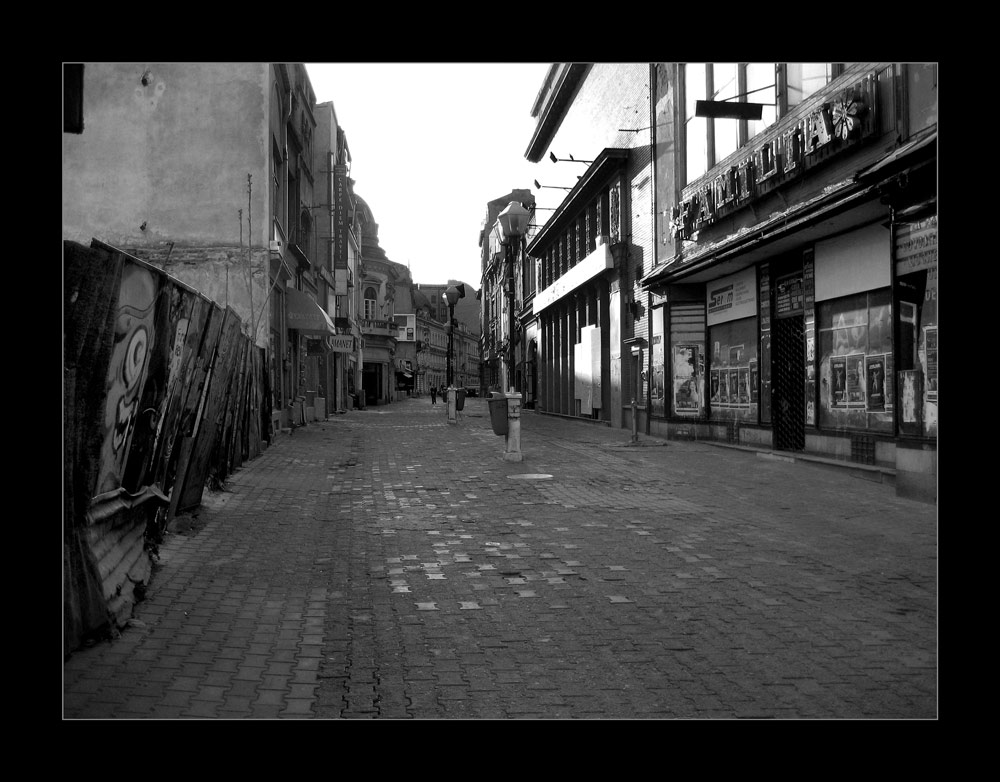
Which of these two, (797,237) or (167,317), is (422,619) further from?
(797,237)

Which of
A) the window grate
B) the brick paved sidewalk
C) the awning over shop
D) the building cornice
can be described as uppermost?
the building cornice

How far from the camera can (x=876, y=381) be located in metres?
12.6

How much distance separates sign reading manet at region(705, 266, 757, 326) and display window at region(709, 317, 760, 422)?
0.16 meters

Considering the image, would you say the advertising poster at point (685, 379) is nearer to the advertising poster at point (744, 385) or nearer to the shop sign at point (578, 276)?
the advertising poster at point (744, 385)

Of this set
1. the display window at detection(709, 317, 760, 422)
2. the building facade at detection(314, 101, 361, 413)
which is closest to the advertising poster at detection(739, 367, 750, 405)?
the display window at detection(709, 317, 760, 422)

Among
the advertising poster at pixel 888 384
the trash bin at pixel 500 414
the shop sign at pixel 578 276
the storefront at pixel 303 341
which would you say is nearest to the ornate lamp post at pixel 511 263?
the trash bin at pixel 500 414

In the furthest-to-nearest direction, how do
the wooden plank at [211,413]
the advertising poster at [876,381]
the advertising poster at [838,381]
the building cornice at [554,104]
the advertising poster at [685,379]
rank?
1. the building cornice at [554,104]
2. the advertising poster at [685,379]
3. the advertising poster at [838,381]
4. the advertising poster at [876,381]
5. the wooden plank at [211,413]

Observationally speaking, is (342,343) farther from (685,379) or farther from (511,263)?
(685,379)

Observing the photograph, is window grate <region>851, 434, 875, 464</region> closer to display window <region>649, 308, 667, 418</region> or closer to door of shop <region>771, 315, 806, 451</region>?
door of shop <region>771, 315, 806, 451</region>

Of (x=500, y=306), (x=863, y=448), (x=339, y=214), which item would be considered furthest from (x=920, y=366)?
(x=500, y=306)

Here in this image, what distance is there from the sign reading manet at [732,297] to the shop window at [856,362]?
308 cm

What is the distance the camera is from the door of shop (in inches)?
618

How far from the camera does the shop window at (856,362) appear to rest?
40.6 ft
